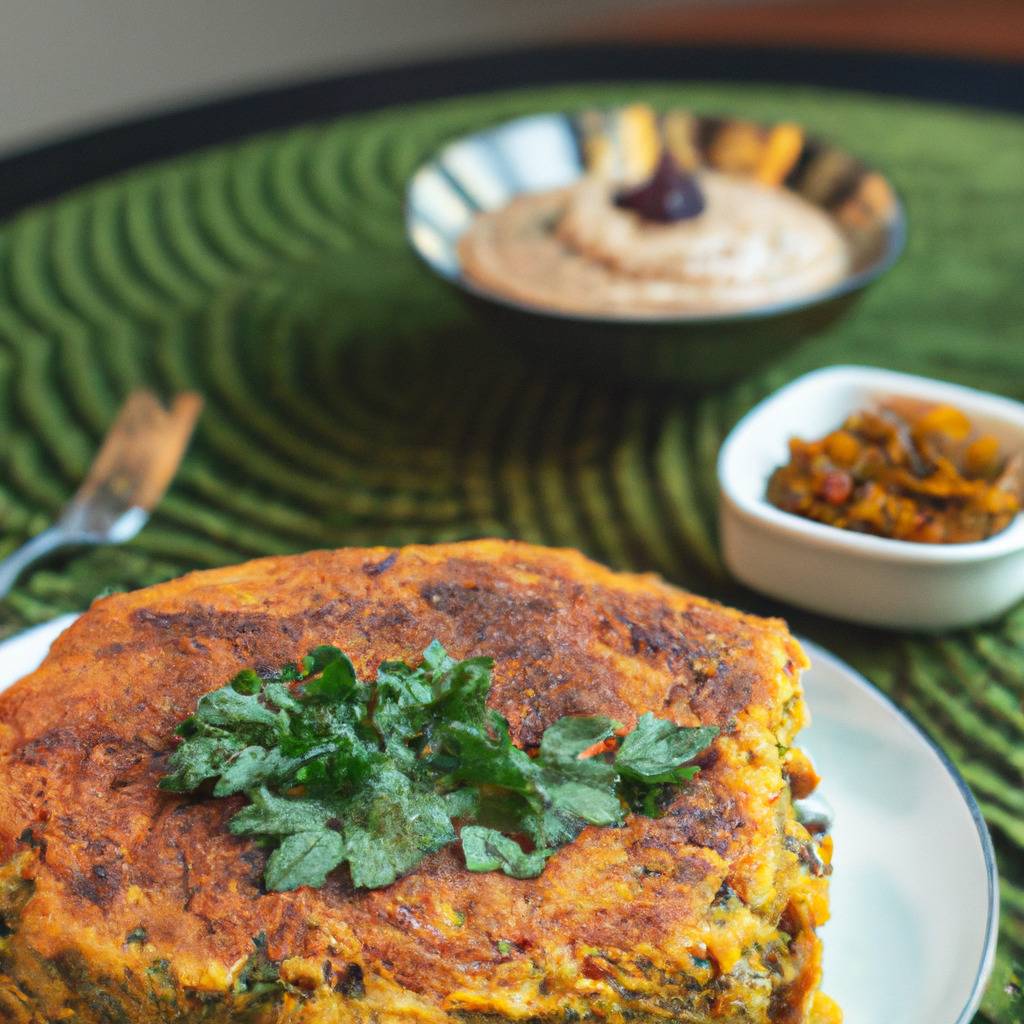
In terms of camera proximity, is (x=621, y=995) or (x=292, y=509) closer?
(x=621, y=995)

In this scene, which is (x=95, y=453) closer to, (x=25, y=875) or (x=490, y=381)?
(x=490, y=381)

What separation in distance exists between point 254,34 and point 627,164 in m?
4.70

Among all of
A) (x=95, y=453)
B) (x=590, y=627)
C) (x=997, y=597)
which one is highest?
(x=590, y=627)

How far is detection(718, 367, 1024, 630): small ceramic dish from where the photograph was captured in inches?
93.5

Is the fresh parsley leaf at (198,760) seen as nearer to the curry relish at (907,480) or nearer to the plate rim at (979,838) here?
the plate rim at (979,838)

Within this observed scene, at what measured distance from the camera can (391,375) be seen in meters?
3.48

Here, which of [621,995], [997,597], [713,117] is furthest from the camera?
[713,117]

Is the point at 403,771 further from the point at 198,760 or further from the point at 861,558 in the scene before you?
the point at 861,558

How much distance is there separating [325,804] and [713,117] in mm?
3130

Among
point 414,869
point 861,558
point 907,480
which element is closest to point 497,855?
point 414,869

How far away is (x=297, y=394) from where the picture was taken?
11.1 feet

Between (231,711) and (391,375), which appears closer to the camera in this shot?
(231,711)

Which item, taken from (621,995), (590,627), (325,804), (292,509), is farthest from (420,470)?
(621,995)

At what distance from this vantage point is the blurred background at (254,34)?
690 cm
